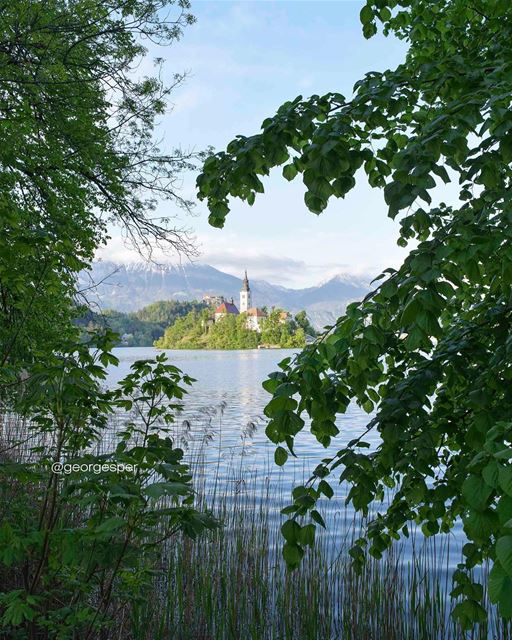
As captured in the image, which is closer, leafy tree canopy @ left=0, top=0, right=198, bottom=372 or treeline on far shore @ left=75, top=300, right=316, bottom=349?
leafy tree canopy @ left=0, top=0, right=198, bottom=372

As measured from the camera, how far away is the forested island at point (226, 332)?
120 meters

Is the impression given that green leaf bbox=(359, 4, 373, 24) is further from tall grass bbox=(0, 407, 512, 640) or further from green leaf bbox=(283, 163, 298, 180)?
tall grass bbox=(0, 407, 512, 640)

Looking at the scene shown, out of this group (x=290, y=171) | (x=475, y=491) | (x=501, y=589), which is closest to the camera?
(x=501, y=589)

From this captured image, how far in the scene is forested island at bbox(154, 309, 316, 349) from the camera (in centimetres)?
11981

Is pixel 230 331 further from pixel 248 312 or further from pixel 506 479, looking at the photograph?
pixel 506 479

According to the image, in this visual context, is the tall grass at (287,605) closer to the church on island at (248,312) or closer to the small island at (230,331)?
the small island at (230,331)

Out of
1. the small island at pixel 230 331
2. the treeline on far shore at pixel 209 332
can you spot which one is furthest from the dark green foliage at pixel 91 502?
the small island at pixel 230 331

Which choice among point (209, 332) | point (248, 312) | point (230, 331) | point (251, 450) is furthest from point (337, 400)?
point (248, 312)

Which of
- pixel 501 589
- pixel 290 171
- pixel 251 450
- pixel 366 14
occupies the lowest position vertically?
pixel 251 450

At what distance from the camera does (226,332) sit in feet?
410

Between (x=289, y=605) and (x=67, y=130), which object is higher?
(x=67, y=130)

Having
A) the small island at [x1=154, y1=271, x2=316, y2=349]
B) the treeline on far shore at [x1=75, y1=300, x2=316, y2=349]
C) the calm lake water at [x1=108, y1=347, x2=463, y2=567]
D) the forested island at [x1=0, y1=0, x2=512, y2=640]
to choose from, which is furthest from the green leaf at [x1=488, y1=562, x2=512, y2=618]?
the small island at [x1=154, y1=271, x2=316, y2=349]

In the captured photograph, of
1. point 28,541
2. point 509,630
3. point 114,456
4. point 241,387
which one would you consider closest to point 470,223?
point 114,456

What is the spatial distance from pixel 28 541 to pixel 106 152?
8.20 meters
